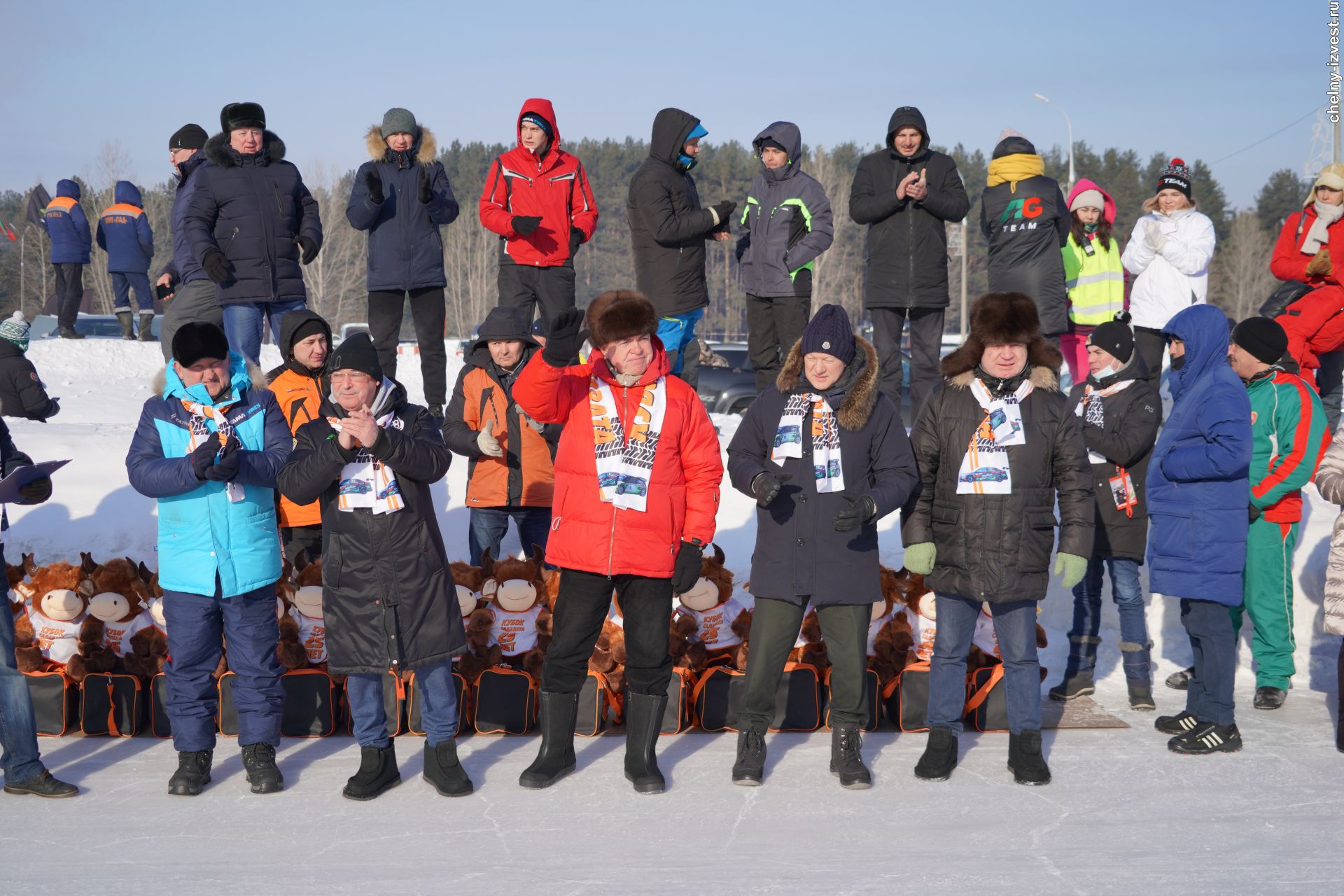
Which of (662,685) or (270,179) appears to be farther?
(270,179)

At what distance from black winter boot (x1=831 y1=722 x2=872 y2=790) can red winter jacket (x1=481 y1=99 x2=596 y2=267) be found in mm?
4115

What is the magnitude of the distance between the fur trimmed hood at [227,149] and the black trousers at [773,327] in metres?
3.26

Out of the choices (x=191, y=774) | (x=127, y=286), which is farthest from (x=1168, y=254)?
(x=127, y=286)

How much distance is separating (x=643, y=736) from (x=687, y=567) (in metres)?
0.76

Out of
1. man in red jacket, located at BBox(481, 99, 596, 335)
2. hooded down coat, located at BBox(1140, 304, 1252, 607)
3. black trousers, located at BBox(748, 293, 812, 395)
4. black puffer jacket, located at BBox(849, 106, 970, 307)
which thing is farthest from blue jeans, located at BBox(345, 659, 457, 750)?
black puffer jacket, located at BBox(849, 106, 970, 307)

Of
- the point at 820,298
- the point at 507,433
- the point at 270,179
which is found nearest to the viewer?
the point at 507,433

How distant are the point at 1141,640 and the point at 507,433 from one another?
3.45 metres

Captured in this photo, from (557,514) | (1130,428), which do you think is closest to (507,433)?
(557,514)

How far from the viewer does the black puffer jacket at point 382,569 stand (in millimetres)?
4656

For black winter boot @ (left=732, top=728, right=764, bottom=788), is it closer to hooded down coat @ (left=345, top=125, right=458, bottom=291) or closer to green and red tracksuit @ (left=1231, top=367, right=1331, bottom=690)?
green and red tracksuit @ (left=1231, top=367, right=1331, bottom=690)

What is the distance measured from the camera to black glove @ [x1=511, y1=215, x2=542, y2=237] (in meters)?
7.62

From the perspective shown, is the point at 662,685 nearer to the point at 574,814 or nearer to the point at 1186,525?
the point at 574,814

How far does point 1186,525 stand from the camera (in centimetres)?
545

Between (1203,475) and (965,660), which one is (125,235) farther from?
(1203,475)
